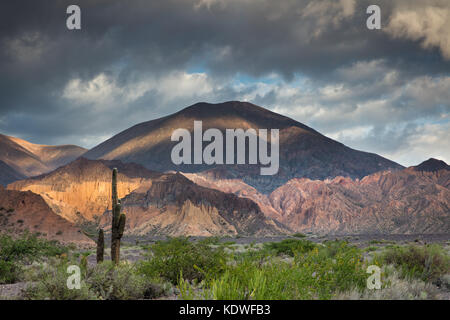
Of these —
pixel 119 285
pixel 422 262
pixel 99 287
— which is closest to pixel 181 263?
pixel 119 285

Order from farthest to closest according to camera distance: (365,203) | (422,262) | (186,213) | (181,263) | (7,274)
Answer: (365,203), (186,213), (7,274), (422,262), (181,263)

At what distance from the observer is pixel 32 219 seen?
2598 inches

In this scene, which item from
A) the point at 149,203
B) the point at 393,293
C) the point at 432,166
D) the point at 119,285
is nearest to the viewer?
the point at 393,293

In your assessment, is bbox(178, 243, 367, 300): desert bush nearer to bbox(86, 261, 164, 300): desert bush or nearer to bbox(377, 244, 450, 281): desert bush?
bbox(86, 261, 164, 300): desert bush

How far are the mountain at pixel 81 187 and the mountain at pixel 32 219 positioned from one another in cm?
4546

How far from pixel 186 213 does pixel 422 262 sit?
98.0 m

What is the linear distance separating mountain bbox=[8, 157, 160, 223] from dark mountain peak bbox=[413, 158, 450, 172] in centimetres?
10996

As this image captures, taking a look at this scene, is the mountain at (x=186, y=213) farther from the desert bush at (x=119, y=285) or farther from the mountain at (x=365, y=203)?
the desert bush at (x=119, y=285)

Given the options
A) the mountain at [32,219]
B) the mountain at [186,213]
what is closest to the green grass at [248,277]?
the mountain at [32,219]

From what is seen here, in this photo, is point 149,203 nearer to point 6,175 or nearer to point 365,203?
point 365,203

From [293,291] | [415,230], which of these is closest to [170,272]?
[293,291]

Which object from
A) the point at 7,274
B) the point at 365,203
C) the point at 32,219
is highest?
the point at 7,274

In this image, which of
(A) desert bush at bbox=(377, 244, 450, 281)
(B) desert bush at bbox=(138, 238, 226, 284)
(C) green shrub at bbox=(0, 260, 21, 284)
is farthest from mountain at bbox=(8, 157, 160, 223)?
(A) desert bush at bbox=(377, 244, 450, 281)

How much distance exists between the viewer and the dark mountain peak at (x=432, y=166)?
161875mm
